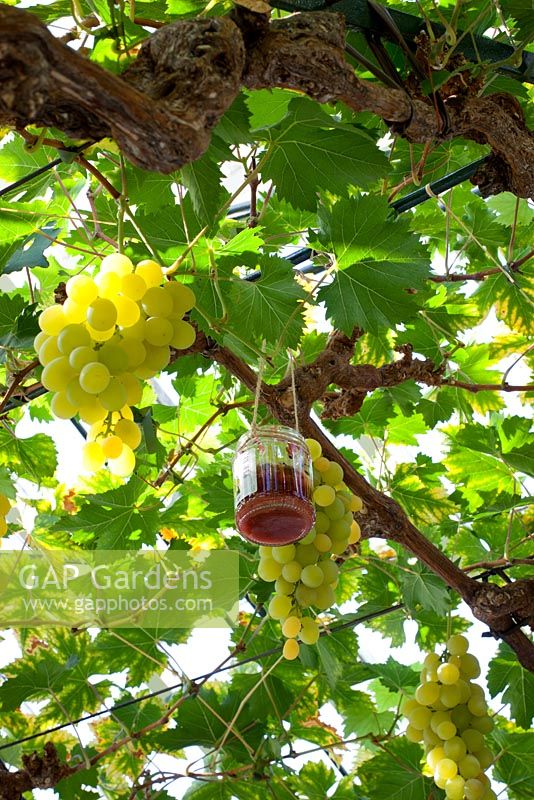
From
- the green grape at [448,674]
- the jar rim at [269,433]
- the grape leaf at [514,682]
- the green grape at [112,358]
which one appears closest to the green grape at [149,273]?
the green grape at [112,358]

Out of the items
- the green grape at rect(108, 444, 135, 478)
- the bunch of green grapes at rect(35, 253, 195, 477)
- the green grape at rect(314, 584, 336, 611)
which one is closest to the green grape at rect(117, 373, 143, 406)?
the bunch of green grapes at rect(35, 253, 195, 477)

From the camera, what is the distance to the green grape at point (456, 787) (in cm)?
185

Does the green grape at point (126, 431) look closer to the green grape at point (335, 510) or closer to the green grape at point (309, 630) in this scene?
the green grape at point (335, 510)

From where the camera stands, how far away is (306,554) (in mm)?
1564

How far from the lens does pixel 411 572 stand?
2.20 m

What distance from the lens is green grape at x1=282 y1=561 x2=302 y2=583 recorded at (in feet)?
5.12

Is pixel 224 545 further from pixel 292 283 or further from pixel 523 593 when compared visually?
pixel 292 283

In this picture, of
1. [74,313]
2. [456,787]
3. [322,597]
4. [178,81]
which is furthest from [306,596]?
[178,81]

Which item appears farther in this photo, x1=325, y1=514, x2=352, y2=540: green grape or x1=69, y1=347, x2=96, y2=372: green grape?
x1=325, y1=514, x2=352, y2=540: green grape

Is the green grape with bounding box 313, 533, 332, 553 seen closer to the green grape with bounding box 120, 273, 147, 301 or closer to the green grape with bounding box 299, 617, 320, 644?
the green grape with bounding box 299, 617, 320, 644

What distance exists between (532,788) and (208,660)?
82.6 inches

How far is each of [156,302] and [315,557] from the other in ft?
2.07

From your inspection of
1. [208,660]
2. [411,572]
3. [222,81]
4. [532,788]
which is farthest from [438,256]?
[208,660]

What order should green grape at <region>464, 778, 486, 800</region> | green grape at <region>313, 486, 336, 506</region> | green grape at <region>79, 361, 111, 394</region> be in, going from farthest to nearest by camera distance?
green grape at <region>464, 778, 486, 800</region>, green grape at <region>313, 486, 336, 506</region>, green grape at <region>79, 361, 111, 394</region>
